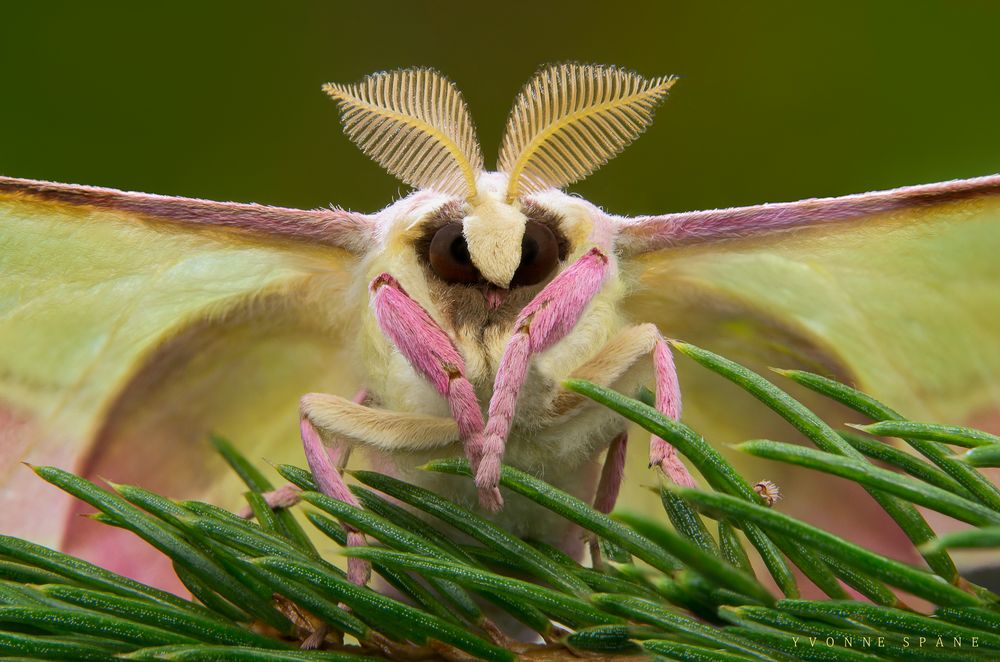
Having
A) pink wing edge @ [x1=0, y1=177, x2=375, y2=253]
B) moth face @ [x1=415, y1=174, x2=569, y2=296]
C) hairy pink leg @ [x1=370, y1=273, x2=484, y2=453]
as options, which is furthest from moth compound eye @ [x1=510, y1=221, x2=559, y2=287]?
pink wing edge @ [x1=0, y1=177, x2=375, y2=253]

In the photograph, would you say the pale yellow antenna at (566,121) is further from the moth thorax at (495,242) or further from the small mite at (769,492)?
the small mite at (769,492)

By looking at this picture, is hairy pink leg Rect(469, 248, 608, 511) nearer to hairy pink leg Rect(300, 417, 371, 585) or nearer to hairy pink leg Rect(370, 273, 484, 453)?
hairy pink leg Rect(370, 273, 484, 453)

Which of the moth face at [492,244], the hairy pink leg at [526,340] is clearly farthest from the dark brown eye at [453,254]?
the hairy pink leg at [526,340]

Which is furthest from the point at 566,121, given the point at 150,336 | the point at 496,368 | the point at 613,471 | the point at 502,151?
the point at 150,336

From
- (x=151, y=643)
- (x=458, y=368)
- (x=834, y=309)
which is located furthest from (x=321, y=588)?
(x=834, y=309)

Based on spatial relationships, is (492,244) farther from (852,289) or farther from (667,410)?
(852,289)

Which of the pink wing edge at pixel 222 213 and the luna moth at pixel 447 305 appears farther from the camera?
the pink wing edge at pixel 222 213
